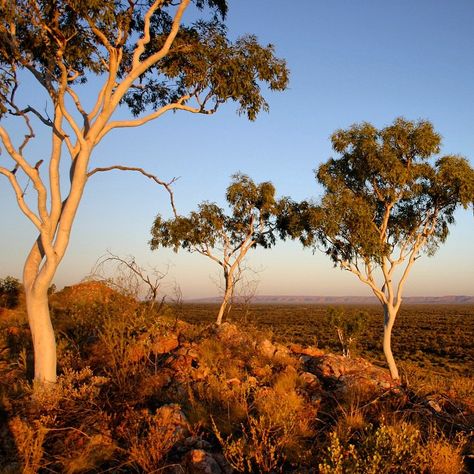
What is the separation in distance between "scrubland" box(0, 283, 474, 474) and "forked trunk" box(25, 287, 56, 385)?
0.72ft

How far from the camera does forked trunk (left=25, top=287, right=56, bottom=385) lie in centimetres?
623

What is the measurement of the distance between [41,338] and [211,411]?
2730mm

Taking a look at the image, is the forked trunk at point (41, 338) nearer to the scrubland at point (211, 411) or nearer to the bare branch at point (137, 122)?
the scrubland at point (211, 411)

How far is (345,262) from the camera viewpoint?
17.7 m

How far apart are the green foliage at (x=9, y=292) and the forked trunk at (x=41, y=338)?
11695 mm

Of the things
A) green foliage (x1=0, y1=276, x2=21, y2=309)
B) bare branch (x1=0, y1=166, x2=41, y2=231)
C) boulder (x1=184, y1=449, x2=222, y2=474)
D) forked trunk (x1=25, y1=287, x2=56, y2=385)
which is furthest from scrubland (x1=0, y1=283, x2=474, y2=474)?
green foliage (x1=0, y1=276, x2=21, y2=309)

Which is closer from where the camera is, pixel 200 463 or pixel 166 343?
pixel 200 463

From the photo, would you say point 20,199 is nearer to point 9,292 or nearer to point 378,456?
point 378,456

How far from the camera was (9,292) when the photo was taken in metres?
18.2

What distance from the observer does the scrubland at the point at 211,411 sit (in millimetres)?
4168

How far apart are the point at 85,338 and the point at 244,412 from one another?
4461 millimetres

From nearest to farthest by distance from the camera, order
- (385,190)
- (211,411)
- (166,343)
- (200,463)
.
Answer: (200,463), (211,411), (166,343), (385,190)

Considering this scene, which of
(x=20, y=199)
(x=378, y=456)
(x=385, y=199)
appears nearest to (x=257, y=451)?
(x=378, y=456)

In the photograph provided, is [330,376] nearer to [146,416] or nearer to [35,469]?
[146,416]
